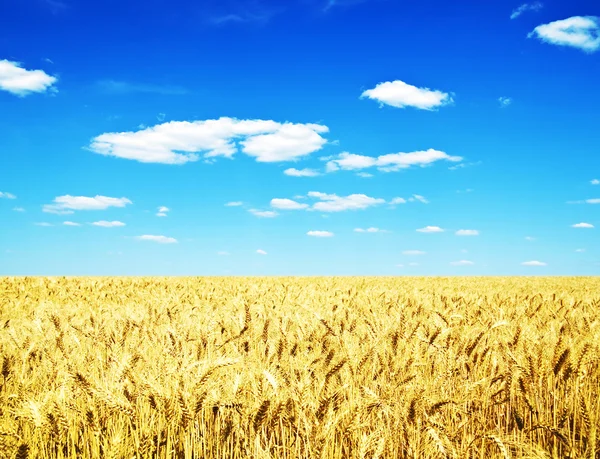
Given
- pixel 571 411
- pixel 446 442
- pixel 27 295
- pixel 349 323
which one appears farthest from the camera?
pixel 27 295

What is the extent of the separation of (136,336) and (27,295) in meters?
6.35

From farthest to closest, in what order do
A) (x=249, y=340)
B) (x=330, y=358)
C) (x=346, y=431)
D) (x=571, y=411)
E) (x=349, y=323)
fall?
1. (x=349, y=323)
2. (x=249, y=340)
3. (x=330, y=358)
4. (x=571, y=411)
5. (x=346, y=431)

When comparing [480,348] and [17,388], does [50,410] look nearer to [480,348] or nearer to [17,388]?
[17,388]

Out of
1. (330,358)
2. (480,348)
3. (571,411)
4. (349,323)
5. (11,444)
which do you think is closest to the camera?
(11,444)

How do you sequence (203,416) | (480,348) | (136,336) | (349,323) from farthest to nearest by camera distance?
(349,323)
(136,336)
(480,348)
(203,416)

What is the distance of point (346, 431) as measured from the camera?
7.70 ft

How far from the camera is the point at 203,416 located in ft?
9.15

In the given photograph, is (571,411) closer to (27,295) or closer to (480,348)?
(480,348)

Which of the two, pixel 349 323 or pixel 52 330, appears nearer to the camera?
pixel 52 330

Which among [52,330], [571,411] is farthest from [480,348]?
[52,330]

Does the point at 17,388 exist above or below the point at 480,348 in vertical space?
below

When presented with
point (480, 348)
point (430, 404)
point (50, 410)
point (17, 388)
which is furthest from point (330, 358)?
point (17, 388)

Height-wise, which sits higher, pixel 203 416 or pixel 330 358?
pixel 330 358

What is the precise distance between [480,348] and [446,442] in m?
1.94
